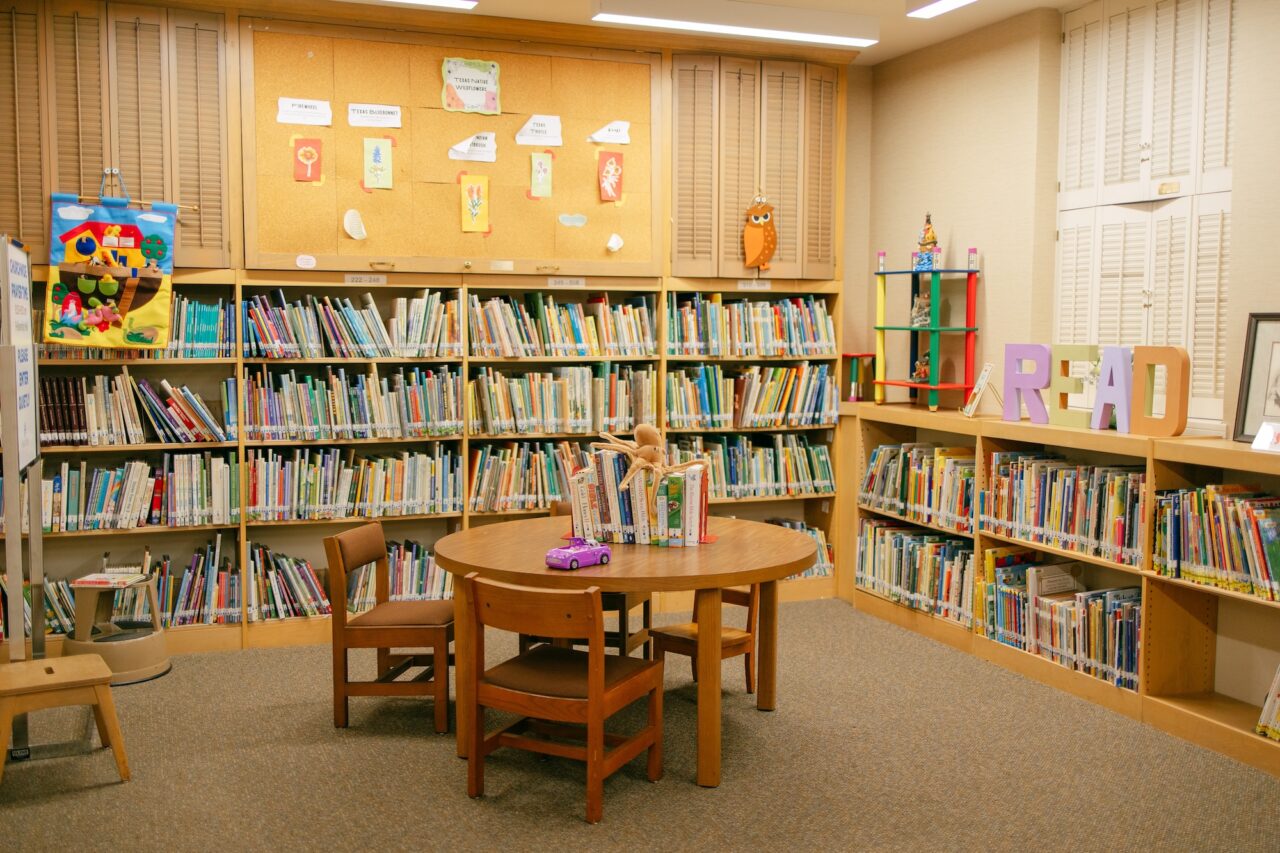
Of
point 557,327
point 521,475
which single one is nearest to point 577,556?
point 521,475

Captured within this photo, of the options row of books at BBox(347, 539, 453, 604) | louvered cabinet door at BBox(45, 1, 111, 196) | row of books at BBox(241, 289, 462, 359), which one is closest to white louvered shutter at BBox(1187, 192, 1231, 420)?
row of books at BBox(241, 289, 462, 359)

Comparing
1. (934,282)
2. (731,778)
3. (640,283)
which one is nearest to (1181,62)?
(934,282)

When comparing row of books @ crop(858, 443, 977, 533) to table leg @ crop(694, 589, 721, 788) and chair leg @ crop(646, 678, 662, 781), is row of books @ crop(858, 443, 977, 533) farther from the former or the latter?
chair leg @ crop(646, 678, 662, 781)

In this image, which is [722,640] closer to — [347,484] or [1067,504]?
[1067,504]

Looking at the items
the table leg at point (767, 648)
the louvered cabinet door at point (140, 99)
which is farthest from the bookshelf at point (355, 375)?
the table leg at point (767, 648)

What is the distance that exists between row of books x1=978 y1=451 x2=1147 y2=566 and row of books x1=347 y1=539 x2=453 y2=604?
2.72 m

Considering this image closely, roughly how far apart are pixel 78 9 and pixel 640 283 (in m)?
2.97

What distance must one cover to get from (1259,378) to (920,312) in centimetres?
197

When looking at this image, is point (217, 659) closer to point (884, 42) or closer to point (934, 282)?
point (934, 282)

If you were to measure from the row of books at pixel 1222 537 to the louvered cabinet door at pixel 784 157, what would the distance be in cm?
258

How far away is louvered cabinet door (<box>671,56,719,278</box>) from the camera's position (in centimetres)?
594

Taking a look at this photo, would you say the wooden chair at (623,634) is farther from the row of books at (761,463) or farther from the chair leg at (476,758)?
the row of books at (761,463)

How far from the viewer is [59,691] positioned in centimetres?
360

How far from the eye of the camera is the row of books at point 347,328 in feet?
17.5
